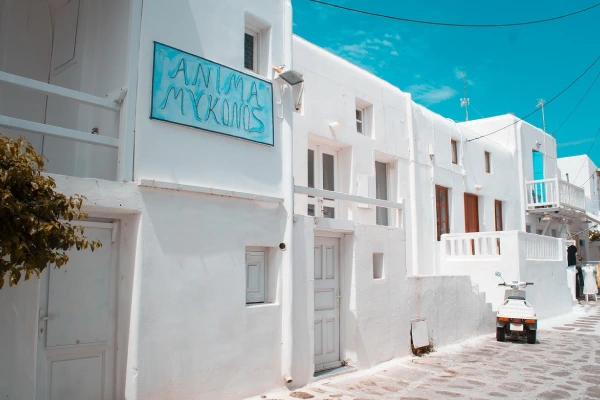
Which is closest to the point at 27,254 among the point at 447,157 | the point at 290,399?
the point at 290,399

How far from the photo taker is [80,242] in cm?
430

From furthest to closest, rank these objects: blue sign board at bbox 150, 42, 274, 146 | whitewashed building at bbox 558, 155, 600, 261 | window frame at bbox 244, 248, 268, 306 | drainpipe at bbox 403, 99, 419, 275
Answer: whitewashed building at bbox 558, 155, 600, 261 < drainpipe at bbox 403, 99, 419, 275 < window frame at bbox 244, 248, 268, 306 < blue sign board at bbox 150, 42, 274, 146

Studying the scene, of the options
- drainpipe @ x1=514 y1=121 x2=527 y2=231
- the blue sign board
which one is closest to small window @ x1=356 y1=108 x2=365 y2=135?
the blue sign board

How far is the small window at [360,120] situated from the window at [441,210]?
390 centimetres

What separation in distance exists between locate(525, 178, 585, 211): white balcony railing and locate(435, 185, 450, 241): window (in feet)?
20.6

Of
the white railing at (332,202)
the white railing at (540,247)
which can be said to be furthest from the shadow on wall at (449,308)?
the white railing at (540,247)

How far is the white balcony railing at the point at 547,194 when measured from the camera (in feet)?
64.4

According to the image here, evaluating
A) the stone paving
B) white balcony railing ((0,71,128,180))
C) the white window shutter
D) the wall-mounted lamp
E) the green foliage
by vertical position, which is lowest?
the stone paving

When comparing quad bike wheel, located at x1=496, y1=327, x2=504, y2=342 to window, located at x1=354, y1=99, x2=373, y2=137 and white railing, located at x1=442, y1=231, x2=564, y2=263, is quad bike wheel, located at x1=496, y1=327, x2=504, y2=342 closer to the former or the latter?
white railing, located at x1=442, y1=231, x2=564, y2=263

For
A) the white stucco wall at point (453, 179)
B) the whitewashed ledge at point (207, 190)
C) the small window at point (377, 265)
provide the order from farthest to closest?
the white stucco wall at point (453, 179), the small window at point (377, 265), the whitewashed ledge at point (207, 190)

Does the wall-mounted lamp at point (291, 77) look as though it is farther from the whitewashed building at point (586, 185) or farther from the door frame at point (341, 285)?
the whitewashed building at point (586, 185)

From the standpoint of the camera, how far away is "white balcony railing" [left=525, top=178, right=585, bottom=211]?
19625mm

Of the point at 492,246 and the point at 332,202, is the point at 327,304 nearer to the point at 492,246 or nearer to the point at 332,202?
the point at 332,202

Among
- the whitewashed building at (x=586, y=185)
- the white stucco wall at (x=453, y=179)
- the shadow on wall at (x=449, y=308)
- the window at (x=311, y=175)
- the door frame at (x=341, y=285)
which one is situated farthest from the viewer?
the whitewashed building at (x=586, y=185)
